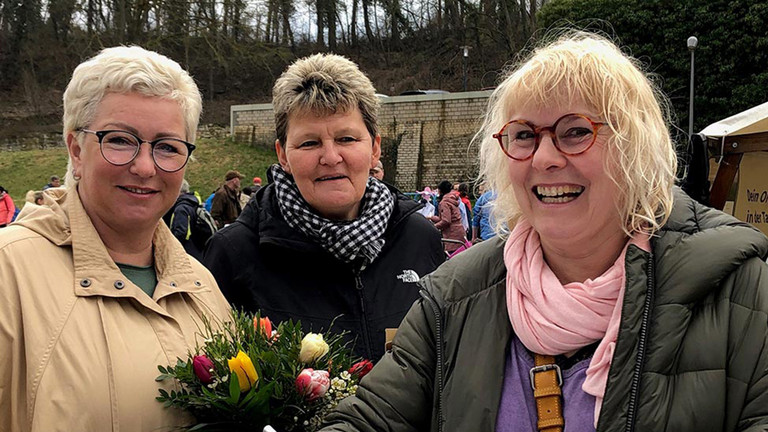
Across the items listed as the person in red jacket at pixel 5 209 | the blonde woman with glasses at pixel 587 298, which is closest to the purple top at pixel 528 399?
the blonde woman with glasses at pixel 587 298

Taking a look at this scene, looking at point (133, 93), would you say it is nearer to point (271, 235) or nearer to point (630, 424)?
point (271, 235)

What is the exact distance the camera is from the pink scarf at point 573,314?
149cm

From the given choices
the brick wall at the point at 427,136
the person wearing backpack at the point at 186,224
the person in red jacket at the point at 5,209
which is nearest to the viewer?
the person wearing backpack at the point at 186,224

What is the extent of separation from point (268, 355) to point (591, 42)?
118cm

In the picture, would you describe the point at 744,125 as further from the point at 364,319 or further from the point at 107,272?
the point at 107,272

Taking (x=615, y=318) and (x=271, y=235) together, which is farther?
(x=271, y=235)

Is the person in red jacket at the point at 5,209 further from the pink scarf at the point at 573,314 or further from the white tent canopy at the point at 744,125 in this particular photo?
the pink scarf at the point at 573,314

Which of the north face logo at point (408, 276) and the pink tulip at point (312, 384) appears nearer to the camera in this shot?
the pink tulip at point (312, 384)

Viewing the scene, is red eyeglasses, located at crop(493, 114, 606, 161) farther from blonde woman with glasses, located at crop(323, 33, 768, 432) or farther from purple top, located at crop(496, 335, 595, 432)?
purple top, located at crop(496, 335, 595, 432)

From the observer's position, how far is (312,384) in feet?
6.00

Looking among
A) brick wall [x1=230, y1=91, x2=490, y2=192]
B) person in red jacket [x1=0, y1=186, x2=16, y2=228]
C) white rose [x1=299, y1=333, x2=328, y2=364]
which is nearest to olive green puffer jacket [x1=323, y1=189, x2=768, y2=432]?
white rose [x1=299, y1=333, x2=328, y2=364]

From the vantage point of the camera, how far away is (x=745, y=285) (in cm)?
140

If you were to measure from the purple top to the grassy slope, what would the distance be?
88.5ft

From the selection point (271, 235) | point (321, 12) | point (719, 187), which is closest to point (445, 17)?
point (321, 12)
